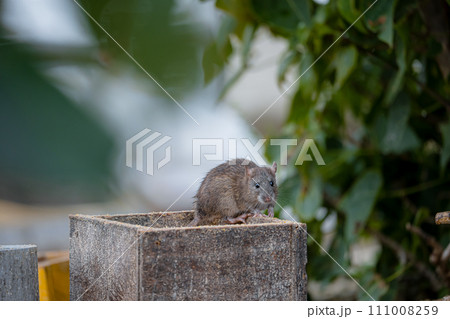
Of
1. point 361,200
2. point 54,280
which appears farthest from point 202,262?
point 361,200

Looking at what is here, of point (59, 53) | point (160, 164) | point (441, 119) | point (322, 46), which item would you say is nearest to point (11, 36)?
point (59, 53)

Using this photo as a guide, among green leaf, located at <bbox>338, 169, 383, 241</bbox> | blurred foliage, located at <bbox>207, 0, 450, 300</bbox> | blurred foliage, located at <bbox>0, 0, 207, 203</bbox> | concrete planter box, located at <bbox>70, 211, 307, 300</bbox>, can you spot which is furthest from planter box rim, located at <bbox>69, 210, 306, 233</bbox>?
green leaf, located at <bbox>338, 169, 383, 241</bbox>

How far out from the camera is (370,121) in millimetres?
1312

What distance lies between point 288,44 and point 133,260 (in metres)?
0.87

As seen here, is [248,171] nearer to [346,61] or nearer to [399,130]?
[346,61]

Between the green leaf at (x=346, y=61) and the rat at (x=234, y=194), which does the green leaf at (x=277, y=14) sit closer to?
the green leaf at (x=346, y=61)

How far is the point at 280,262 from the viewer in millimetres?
576

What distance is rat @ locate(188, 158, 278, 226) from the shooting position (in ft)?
2.38

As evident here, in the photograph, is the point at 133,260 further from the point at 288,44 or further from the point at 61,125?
the point at 288,44

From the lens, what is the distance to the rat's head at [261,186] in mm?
762

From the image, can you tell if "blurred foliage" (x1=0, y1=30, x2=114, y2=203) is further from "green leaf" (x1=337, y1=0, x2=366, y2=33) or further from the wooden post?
"green leaf" (x1=337, y1=0, x2=366, y2=33)

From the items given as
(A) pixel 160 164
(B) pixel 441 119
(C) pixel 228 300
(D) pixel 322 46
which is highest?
(D) pixel 322 46

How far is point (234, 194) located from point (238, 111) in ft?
0.78

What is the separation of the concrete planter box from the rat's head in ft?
0.56
